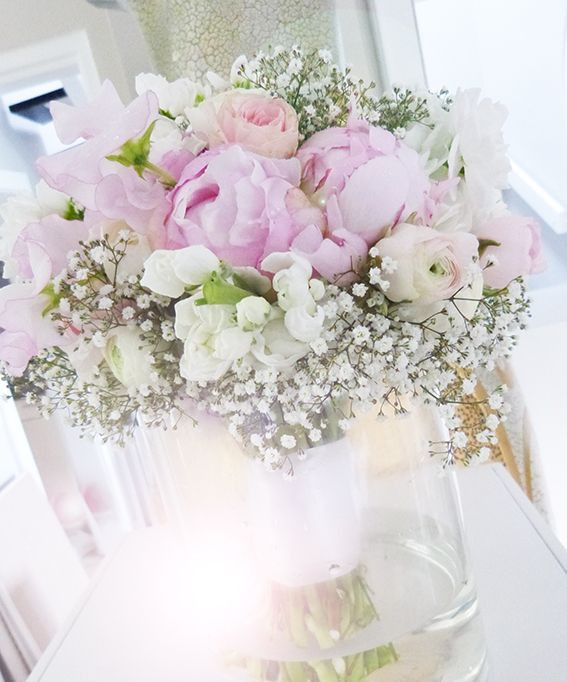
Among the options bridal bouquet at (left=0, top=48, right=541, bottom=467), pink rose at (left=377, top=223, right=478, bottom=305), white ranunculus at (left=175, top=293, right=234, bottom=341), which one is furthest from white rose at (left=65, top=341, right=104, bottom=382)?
pink rose at (left=377, top=223, right=478, bottom=305)

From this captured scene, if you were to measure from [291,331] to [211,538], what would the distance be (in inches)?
10.4

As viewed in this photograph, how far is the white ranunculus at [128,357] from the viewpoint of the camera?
0.56m

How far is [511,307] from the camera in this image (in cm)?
63

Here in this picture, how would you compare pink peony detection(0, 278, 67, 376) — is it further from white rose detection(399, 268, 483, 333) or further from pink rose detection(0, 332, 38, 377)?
white rose detection(399, 268, 483, 333)

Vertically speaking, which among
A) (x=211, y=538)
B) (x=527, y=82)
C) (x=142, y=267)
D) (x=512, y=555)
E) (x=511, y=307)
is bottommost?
(x=512, y=555)

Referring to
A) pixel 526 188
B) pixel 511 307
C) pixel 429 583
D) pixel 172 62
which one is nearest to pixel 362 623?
pixel 429 583

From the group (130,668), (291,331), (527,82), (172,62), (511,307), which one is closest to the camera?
Result: (291,331)

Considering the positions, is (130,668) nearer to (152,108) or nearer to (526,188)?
(152,108)

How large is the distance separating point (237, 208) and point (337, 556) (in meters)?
0.32

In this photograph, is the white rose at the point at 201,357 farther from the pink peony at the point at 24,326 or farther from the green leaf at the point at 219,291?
the pink peony at the point at 24,326

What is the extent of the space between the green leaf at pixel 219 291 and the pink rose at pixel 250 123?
4.4 inches

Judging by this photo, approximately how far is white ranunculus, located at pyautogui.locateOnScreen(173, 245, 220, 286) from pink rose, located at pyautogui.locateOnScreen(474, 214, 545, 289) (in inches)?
8.5

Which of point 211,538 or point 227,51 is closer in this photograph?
point 211,538

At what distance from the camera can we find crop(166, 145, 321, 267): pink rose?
0.50 metres
